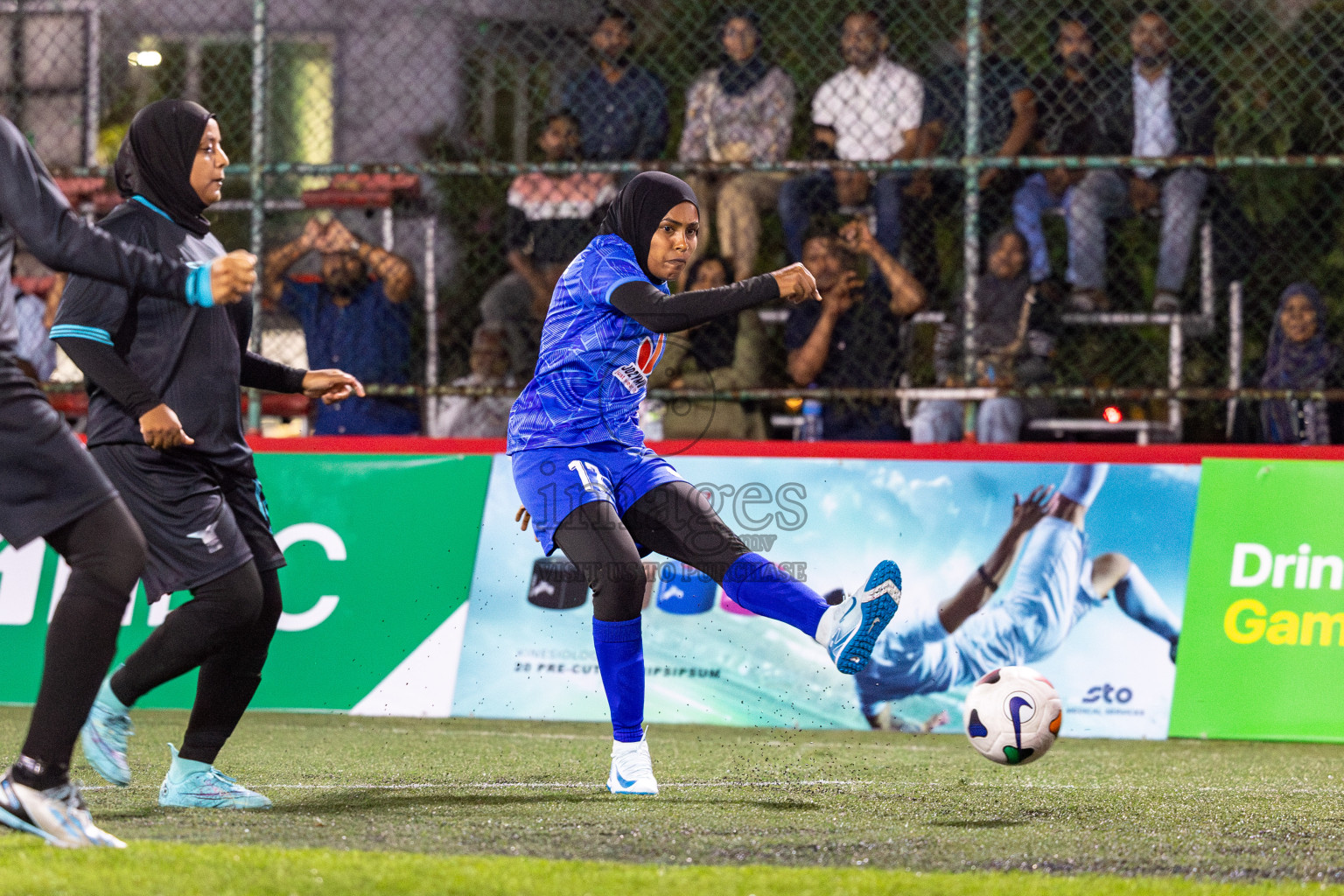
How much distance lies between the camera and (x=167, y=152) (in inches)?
170

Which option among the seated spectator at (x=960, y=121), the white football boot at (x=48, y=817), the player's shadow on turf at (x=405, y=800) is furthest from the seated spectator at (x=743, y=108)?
the white football boot at (x=48, y=817)

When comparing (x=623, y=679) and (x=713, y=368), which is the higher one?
(x=713, y=368)

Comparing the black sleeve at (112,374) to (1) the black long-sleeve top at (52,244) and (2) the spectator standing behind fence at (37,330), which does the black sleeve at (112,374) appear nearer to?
(1) the black long-sleeve top at (52,244)

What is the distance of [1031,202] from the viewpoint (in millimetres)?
8945

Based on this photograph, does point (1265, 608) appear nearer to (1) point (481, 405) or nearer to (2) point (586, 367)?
(2) point (586, 367)

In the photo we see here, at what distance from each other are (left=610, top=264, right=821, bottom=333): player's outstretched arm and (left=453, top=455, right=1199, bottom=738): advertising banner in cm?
284

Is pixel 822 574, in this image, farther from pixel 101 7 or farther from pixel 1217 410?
pixel 101 7

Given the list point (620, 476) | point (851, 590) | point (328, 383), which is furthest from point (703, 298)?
point (851, 590)

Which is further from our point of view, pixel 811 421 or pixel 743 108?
pixel 743 108

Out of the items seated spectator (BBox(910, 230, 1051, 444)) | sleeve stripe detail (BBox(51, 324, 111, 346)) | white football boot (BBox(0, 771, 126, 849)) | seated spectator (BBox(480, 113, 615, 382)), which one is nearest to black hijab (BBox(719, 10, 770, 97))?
seated spectator (BBox(480, 113, 615, 382))

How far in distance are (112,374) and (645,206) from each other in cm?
173

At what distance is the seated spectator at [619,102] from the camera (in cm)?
→ 884

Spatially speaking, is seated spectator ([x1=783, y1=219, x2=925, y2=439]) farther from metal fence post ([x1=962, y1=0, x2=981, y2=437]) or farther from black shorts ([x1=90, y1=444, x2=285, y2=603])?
black shorts ([x1=90, y1=444, x2=285, y2=603])

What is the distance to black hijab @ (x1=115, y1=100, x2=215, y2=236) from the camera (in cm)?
430
